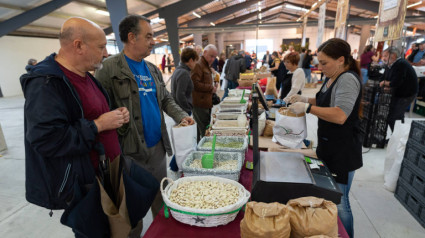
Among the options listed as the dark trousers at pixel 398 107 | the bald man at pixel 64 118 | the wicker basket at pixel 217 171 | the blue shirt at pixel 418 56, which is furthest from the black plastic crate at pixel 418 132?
the blue shirt at pixel 418 56

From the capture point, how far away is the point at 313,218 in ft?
2.62

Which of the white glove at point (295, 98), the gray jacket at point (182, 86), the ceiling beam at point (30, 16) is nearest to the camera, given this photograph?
the white glove at point (295, 98)

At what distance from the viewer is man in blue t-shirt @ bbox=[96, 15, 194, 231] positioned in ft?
5.25

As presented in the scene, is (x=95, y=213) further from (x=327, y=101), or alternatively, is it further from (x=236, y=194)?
(x=327, y=101)

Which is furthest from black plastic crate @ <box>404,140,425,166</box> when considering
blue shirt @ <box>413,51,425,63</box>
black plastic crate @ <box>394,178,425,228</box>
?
blue shirt @ <box>413,51,425,63</box>

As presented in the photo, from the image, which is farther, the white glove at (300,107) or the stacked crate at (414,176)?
the stacked crate at (414,176)

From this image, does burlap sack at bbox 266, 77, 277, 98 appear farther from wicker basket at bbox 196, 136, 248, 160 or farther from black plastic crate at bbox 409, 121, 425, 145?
wicker basket at bbox 196, 136, 248, 160

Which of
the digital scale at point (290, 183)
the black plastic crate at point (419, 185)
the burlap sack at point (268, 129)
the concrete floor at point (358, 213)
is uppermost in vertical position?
the digital scale at point (290, 183)

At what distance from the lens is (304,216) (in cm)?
81

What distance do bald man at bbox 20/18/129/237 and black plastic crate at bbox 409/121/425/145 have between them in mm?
2719

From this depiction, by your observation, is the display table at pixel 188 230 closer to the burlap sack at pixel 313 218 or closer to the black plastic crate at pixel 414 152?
the burlap sack at pixel 313 218

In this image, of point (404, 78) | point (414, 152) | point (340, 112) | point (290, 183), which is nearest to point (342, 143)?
point (340, 112)

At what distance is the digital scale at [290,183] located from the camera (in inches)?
40.4

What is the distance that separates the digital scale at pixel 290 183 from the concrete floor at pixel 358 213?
1.47 m
